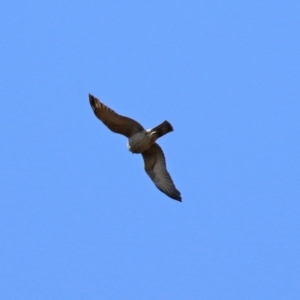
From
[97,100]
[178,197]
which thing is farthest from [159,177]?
[97,100]

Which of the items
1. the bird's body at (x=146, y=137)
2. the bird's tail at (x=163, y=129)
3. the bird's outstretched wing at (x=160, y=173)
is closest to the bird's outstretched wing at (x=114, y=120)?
the bird's body at (x=146, y=137)

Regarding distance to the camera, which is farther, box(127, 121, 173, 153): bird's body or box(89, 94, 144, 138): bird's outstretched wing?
box(127, 121, 173, 153): bird's body

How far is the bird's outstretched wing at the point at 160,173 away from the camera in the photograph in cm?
2712

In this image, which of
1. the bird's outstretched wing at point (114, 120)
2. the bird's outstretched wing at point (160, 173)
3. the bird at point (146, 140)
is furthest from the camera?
the bird's outstretched wing at point (160, 173)

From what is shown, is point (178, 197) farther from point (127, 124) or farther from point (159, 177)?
point (127, 124)

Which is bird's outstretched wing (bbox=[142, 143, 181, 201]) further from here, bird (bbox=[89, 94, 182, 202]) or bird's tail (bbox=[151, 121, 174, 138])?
bird's tail (bbox=[151, 121, 174, 138])

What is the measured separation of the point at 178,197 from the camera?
27219 mm

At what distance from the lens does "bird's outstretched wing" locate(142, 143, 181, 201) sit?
27.1 metres

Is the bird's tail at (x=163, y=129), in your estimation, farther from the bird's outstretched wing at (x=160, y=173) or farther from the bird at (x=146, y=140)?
the bird's outstretched wing at (x=160, y=173)

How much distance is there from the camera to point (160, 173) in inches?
1075

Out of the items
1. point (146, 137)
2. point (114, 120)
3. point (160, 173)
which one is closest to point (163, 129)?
point (146, 137)

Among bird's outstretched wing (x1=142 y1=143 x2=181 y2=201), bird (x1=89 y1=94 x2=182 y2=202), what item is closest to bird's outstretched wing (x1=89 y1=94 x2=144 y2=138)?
bird (x1=89 y1=94 x2=182 y2=202)

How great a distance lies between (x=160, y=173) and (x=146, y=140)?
1506 mm

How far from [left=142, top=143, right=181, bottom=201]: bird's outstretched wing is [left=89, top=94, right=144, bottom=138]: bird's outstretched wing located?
43.5 inches
